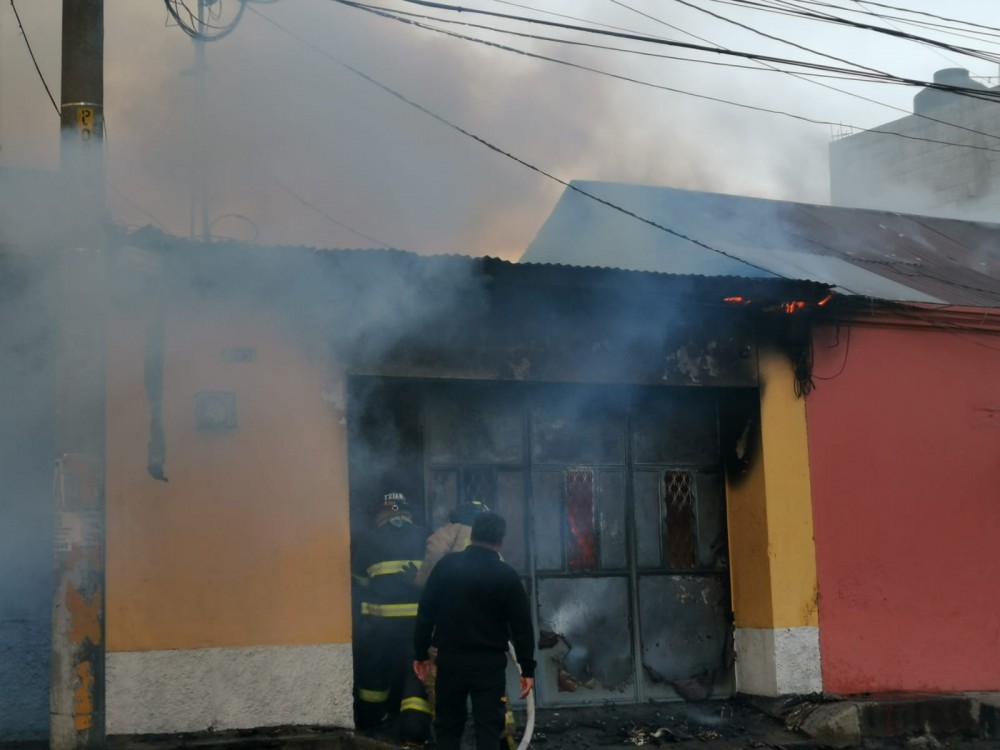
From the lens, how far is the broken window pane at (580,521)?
9.40 meters

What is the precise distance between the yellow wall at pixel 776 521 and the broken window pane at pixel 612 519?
1030 millimetres

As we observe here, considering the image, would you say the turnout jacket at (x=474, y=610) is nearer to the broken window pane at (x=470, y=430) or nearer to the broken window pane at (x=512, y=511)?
the broken window pane at (x=470, y=430)

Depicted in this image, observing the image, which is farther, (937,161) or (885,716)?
A: (937,161)

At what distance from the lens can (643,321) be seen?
9328mm

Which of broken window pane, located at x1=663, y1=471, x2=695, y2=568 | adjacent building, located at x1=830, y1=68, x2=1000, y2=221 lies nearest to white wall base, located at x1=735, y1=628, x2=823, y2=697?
broken window pane, located at x1=663, y1=471, x2=695, y2=568

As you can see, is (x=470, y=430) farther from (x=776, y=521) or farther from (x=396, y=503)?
(x=776, y=521)

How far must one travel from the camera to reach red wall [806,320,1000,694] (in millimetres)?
9672

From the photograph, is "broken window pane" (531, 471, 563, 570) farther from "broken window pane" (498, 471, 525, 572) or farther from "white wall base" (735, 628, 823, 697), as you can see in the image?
"white wall base" (735, 628, 823, 697)

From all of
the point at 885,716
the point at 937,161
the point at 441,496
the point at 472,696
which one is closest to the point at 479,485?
the point at 441,496

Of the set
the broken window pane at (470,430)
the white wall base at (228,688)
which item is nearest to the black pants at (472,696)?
the white wall base at (228,688)

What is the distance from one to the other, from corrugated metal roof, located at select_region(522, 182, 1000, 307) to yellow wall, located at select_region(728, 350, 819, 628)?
1.41 meters

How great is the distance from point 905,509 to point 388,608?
4.84 meters

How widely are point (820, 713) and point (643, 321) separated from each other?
3.37 m

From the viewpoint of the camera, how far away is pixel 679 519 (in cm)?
983
